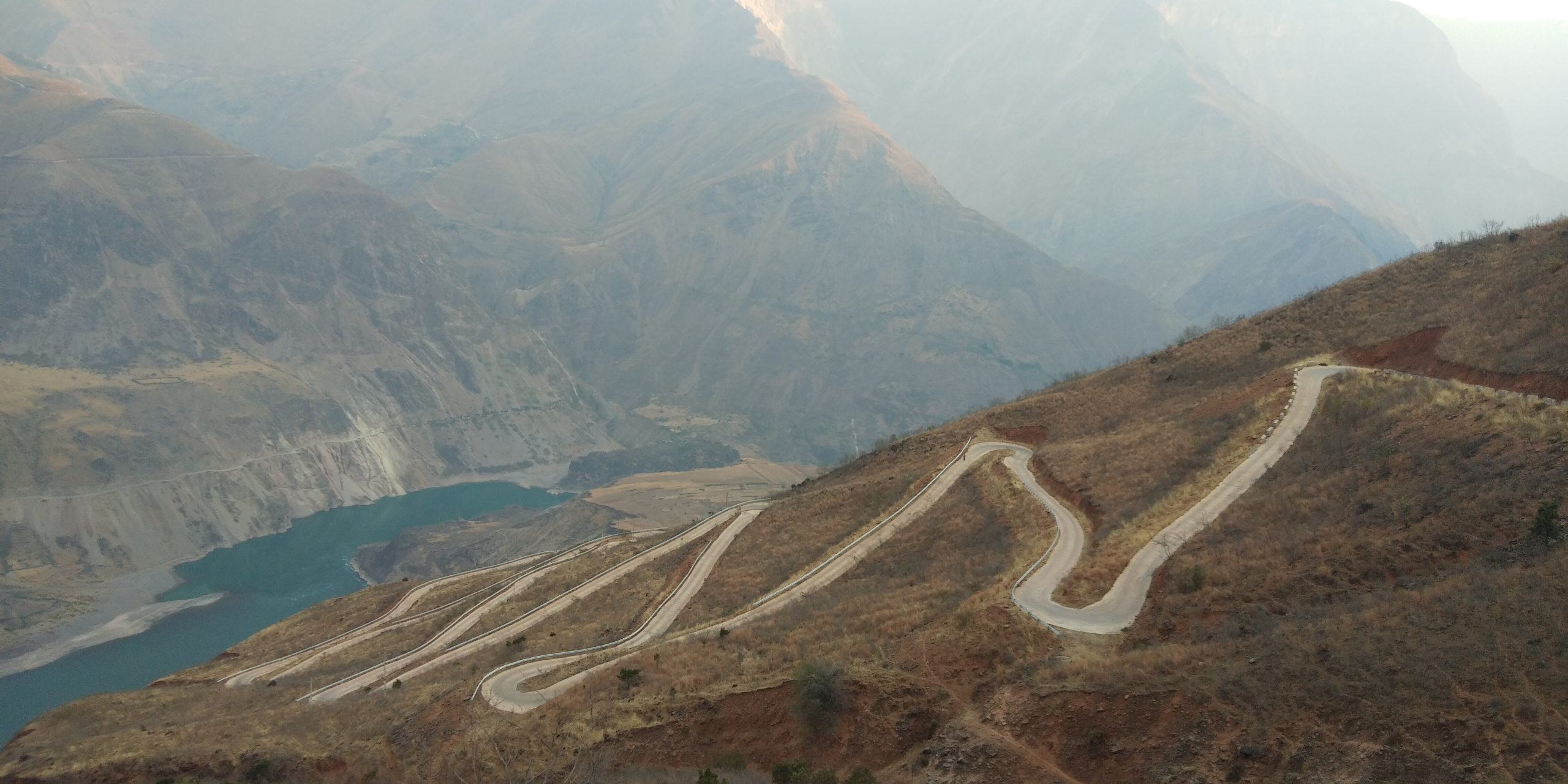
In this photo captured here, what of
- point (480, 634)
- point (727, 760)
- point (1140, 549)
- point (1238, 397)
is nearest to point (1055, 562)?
point (1140, 549)

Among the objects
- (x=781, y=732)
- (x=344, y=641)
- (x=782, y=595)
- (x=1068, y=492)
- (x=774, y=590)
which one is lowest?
(x=344, y=641)

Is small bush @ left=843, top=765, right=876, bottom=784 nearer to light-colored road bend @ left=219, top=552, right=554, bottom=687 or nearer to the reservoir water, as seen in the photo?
light-colored road bend @ left=219, top=552, right=554, bottom=687

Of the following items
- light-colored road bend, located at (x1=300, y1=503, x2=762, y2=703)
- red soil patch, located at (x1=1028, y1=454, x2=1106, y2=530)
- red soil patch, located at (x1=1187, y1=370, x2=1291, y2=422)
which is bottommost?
light-colored road bend, located at (x1=300, y1=503, x2=762, y2=703)

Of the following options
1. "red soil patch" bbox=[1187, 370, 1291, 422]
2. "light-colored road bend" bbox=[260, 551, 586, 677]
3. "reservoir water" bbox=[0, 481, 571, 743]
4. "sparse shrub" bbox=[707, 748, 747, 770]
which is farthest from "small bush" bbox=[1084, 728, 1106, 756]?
"reservoir water" bbox=[0, 481, 571, 743]

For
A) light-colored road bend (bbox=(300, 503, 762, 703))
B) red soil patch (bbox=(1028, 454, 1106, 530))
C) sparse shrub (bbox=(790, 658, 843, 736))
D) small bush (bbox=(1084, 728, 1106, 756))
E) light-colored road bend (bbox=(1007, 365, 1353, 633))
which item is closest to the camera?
small bush (bbox=(1084, 728, 1106, 756))

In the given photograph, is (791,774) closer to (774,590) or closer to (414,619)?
(774,590)

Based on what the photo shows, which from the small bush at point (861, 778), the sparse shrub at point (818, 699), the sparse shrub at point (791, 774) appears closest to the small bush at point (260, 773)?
the sparse shrub at point (818, 699)
